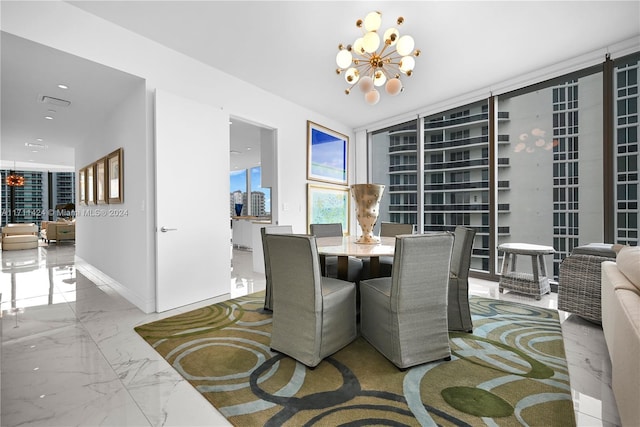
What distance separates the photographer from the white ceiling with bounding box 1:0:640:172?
250cm

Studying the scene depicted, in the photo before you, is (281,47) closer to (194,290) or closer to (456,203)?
(194,290)

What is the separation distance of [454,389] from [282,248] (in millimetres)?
1309

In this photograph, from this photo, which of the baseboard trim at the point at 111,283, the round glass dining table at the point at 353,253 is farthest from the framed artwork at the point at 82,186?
the round glass dining table at the point at 353,253

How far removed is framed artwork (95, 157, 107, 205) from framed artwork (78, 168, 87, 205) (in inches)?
36.7

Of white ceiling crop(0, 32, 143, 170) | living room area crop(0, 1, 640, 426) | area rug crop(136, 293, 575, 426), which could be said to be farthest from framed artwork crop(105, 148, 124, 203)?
area rug crop(136, 293, 575, 426)

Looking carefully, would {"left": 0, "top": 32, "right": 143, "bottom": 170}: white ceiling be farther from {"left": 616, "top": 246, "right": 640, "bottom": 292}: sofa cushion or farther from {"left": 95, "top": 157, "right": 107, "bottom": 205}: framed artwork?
{"left": 616, "top": 246, "right": 640, "bottom": 292}: sofa cushion

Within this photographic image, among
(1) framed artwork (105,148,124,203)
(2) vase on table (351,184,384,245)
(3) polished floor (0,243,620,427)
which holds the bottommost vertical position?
(3) polished floor (0,243,620,427)

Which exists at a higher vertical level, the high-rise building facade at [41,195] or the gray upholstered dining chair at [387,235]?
the high-rise building facade at [41,195]

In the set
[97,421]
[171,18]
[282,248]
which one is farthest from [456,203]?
[97,421]

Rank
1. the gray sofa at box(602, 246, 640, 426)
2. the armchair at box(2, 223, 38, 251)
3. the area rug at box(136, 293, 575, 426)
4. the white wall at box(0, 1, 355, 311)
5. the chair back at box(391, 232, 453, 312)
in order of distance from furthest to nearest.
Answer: the armchair at box(2, 223, 38, 251) → the white wall at box(0, 1, 355, 311) → the chair back at box(391, 232, 453, 312) → the area rug at box(136, 293, 575, 426) → the gray sofa at box(602, 246, 640, 426)

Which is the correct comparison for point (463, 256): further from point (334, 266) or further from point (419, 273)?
point (334, 266)

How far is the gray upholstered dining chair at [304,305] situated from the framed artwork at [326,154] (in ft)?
10.0

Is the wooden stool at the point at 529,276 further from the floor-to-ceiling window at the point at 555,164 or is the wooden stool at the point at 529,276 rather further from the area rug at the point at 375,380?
the area rug at the point at 375,380

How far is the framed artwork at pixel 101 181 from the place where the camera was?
397 centimetres
